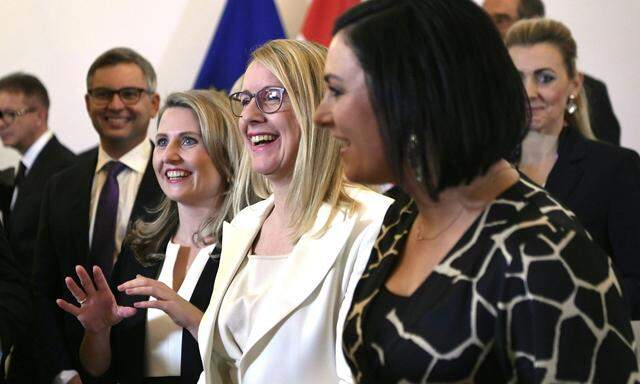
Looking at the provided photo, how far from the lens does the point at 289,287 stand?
1.96 metres

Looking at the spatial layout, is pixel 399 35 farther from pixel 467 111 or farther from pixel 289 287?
pixel 289 287

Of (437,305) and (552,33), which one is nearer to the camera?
(437,305)

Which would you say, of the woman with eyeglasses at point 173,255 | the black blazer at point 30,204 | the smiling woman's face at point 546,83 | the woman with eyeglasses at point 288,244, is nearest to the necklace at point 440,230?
the woman with eyeglasses at point 288,244

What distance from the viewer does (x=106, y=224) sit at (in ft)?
11.1

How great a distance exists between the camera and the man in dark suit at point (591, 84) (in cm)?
393

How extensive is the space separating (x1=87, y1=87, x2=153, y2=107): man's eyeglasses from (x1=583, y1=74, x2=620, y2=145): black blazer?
191cm

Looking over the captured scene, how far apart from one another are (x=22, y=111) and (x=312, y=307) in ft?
11.6

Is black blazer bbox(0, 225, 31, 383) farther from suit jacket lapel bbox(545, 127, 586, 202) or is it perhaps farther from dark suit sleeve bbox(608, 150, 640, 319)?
dark suit sleeve bbox(608, 150, 640, 319)

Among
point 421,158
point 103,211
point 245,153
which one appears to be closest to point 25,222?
point 103,211

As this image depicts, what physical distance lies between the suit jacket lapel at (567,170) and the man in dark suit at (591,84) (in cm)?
119

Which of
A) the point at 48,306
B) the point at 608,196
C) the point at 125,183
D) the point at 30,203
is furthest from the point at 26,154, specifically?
the point at 608,196

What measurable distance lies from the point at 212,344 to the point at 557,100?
144 centimetres

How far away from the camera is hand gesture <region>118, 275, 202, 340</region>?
7.18 ft

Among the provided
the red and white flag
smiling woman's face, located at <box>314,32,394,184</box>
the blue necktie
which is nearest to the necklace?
smiling woman's face, located at <box>314,32,394,184</box>
